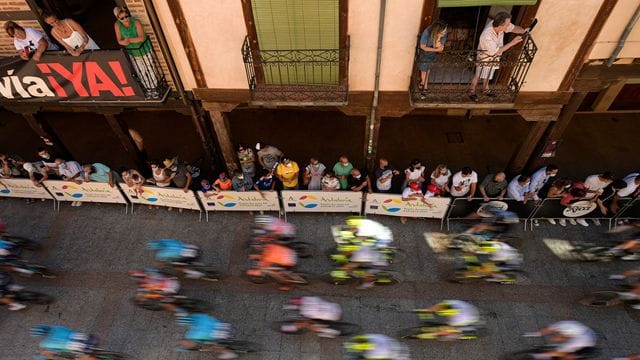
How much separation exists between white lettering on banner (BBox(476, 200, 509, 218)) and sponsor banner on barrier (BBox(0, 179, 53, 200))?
504 inches

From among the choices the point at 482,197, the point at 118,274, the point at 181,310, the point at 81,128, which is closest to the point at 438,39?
the point at 482,197

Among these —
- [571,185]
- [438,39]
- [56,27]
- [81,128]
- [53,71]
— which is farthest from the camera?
[81,128]

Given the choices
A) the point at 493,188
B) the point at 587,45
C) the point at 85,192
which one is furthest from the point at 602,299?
the point at 85,192

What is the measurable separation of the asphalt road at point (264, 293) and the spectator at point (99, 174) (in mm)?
1231

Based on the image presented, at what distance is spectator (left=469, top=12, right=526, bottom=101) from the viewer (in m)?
8.10

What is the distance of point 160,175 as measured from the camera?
1148 centimetres

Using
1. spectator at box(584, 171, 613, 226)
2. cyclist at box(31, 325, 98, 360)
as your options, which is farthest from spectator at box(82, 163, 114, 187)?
spectator at box(584, 171, 613, 226)

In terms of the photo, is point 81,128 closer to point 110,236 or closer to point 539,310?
point 110,236

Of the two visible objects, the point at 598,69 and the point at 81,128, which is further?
the point at 81,128

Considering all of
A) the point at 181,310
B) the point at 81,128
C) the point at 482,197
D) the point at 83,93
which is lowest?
the point at 181,310

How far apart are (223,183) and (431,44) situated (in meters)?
6.47

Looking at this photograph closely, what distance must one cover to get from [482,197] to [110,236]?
35.0ft

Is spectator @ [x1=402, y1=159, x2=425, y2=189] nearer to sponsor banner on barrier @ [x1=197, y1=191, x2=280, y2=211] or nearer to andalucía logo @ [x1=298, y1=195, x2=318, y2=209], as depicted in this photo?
andalucía logo @ [x1=298, y1=195, x2=318, y2=209]

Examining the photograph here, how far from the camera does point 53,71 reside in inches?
391
